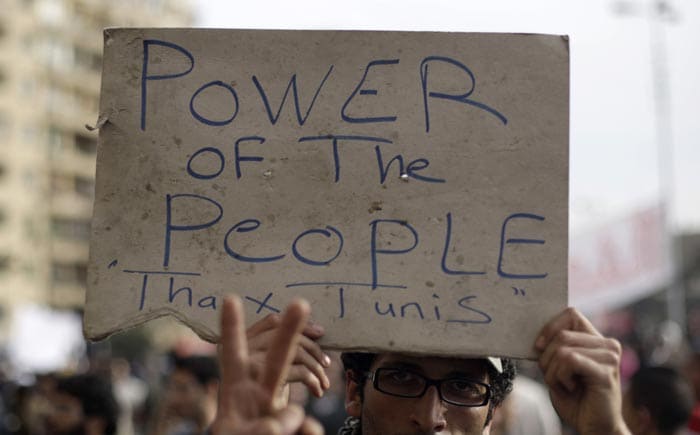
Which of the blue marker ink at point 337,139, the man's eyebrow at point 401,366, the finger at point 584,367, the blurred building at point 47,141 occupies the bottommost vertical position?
the man's eyebrow at point 401,366

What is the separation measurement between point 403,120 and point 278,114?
0.97 feet

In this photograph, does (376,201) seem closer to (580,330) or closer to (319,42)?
(319,42)

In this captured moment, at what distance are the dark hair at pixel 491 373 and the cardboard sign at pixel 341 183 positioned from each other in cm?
43

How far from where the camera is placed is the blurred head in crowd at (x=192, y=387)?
207 inches

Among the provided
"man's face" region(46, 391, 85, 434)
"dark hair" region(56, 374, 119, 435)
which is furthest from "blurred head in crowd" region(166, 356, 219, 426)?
"man's face" region(46, 391, 85, 434)

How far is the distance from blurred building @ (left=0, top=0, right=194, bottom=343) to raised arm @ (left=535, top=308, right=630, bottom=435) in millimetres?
46749

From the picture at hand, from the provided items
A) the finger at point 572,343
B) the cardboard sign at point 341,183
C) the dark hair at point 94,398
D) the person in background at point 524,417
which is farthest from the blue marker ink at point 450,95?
the person in background at point 524,417

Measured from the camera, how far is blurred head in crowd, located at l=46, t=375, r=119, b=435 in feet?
15.5

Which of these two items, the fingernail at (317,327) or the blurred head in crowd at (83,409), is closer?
the fingernail at (317,327)

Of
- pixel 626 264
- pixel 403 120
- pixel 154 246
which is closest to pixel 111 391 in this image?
pixel 154 246

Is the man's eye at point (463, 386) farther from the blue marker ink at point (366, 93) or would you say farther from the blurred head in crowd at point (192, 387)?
the blurred head in crowd at point (192, 387)

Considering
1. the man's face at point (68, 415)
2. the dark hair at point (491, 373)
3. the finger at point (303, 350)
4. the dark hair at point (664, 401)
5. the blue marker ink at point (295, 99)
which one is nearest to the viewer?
the finger at point (303, 350)

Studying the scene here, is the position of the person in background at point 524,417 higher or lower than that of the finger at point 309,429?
lower

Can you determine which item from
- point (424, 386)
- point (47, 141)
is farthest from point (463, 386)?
point (47, 141)
